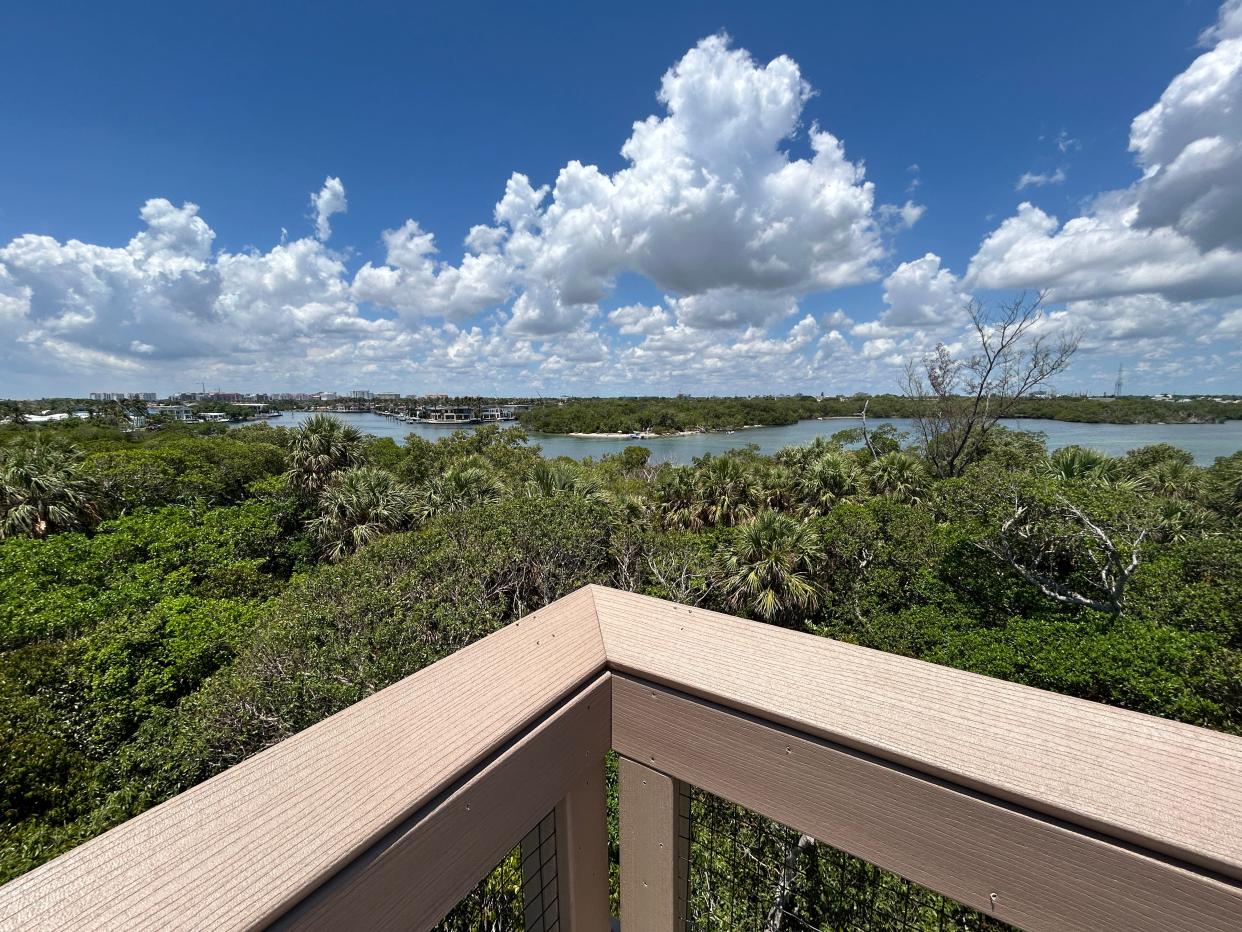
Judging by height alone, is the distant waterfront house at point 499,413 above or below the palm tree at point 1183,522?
above

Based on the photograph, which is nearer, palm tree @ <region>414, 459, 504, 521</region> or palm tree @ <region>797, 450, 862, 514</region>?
palm tree @ <region>414, 459, 504, 521</region>

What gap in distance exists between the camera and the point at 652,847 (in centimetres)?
96

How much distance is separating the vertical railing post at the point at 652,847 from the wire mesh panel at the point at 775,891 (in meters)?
0.04

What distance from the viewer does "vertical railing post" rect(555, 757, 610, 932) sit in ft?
2.96

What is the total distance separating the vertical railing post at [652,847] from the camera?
926 mm

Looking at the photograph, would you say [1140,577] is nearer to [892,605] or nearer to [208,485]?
[892,605]

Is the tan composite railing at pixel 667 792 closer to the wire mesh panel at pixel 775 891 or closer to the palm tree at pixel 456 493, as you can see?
the wire mesh panel at pixel 775 891

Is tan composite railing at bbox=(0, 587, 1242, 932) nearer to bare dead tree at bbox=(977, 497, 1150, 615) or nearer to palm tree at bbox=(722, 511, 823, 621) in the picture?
bare dead tree at bbox=(977, 497, 1150, 615)

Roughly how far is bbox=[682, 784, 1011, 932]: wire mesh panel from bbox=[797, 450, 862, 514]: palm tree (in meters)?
13.6

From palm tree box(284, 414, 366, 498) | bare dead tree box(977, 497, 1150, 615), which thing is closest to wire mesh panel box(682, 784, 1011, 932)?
bare dead tree box(977, 497, 1150, 615)

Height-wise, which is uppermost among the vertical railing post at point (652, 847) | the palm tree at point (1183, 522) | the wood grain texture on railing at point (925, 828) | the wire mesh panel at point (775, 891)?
the wood grain texture on railing at point (925, 828)

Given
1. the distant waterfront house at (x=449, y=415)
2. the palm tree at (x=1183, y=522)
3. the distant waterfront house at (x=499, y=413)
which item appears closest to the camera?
the palm tree at (x=1183, y=522)

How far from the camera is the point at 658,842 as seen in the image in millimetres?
944

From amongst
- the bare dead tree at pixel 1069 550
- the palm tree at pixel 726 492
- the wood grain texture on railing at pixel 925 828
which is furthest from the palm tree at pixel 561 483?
the wood grain texture on railing at pixel 925 828
